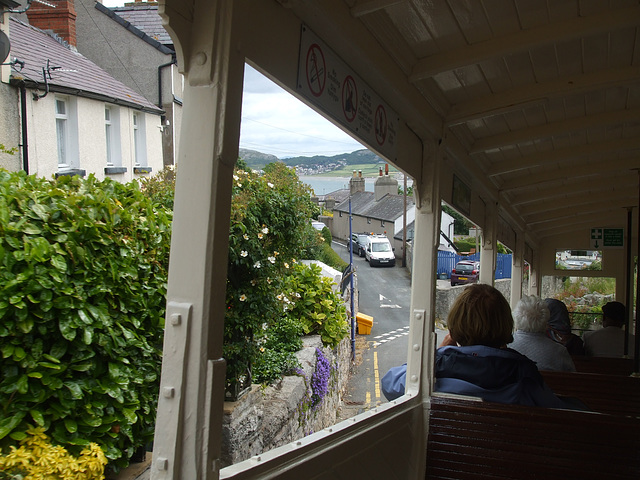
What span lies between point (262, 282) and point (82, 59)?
29.9 feet

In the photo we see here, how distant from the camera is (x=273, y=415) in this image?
6.60 m

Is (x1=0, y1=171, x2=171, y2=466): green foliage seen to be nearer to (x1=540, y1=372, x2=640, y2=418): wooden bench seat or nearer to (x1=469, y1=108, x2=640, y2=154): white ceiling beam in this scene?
(x1=540, y1=372, x2=640, y2=418): wooden bench seat

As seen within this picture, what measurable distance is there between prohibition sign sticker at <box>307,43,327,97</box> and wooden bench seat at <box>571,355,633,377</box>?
3693 millimetres

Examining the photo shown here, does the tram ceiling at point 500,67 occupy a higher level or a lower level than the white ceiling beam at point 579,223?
higher

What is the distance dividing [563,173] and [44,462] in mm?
5602

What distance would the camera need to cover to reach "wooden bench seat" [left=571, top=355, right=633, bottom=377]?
4.99 meters

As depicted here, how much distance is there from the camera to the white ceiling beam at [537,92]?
11.5 feet

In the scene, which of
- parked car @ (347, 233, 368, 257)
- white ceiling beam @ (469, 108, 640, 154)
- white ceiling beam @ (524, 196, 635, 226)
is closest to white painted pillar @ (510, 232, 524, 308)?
white ceiling beam @ (524, 196, 635, 226)

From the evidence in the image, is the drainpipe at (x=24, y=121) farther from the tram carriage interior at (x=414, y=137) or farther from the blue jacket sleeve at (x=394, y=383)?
the blue jacket sleeve at (x=394, y=383)

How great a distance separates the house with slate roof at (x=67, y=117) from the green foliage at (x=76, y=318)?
4713 mm

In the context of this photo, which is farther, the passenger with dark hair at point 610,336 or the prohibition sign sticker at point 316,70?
the passenger with dark hair at point 610,336

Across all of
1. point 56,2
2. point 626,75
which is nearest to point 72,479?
point 626,75

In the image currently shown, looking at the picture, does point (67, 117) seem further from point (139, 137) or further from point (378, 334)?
point (378, 334)

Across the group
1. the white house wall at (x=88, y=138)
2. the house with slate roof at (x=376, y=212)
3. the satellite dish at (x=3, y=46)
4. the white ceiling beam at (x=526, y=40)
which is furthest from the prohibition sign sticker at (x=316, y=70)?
the house with slate roof at (x=376, y=212)
